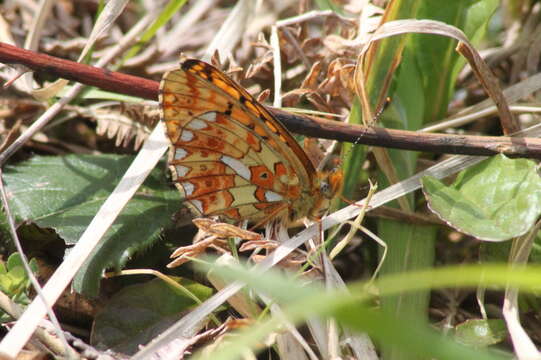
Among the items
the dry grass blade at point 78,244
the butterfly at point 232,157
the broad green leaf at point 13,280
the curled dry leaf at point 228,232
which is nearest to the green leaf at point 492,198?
the butterfly at point 232,157

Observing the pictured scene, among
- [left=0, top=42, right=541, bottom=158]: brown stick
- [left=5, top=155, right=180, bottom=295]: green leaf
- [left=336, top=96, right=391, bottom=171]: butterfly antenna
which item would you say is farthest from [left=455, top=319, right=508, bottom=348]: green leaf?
[left=5, top=155, right=180, bottom=295]: green leaf

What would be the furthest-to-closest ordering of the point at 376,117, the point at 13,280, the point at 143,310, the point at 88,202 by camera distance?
the point at 88,202
the point at 376,117
the point at 143,310
the point at 13,280

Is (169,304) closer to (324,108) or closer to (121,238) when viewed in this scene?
(121,238)

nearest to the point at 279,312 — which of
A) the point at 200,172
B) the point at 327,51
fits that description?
the point at 200,172

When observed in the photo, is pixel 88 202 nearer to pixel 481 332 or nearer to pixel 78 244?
pixel 78 244

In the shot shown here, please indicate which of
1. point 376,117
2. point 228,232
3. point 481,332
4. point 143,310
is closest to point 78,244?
point 143,310

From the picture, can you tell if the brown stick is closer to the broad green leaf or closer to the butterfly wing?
the butterfly wing
